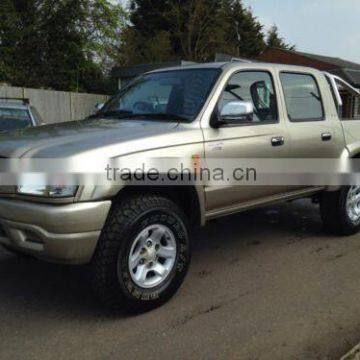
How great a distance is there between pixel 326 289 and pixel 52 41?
18.7 m

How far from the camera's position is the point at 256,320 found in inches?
155

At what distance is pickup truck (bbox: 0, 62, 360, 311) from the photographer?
3.63 metres

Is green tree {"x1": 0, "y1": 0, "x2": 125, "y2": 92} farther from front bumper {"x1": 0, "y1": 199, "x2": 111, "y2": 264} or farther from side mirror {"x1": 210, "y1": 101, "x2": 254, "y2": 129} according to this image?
front bumper {"x1": 0, "y1": 199, "x2": 111, "y2": 264}

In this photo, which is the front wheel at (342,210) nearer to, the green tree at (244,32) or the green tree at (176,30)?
the green tree at (176,30)

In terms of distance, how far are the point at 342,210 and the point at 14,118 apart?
512 centimetres

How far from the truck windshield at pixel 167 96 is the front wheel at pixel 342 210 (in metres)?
2.17

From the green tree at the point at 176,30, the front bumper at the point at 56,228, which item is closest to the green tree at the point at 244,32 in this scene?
the green tree at the point at 176,30

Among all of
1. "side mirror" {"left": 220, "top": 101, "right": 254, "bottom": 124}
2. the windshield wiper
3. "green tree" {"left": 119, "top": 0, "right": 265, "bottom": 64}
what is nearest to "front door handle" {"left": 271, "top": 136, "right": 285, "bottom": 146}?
"side mirror" {"left": 220, "top": 101, "right": 254, "bottom": 124}

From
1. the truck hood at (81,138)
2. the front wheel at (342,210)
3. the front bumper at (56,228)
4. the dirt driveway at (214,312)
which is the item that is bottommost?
the dirt driveway at (214,312)

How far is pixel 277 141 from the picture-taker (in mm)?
5008

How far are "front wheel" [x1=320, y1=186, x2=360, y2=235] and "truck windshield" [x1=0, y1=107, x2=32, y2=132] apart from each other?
15.3ft

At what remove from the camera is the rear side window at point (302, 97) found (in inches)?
212

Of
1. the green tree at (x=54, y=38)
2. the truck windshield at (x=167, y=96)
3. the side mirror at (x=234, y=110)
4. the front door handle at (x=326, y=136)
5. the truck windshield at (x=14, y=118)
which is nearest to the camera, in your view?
the side mirror at (x=234, y=110)

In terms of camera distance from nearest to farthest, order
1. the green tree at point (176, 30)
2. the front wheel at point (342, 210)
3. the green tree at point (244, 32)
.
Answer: the front wheel at point (342, 210), the green tree at point (176, 30), the green tree at point (244, 32)
